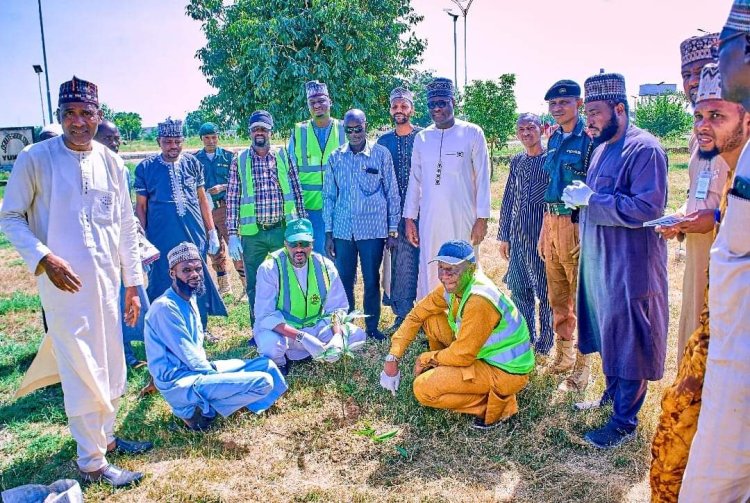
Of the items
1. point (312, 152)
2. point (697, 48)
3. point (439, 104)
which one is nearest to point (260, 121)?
point (312, 152)

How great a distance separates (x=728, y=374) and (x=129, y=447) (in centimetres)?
333

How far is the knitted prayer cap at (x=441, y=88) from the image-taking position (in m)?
4.96

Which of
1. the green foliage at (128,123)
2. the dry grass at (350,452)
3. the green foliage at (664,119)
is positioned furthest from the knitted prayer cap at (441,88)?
the green foliage at (128,123)

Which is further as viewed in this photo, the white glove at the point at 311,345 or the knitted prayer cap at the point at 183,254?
the white glove at the point at 311,345

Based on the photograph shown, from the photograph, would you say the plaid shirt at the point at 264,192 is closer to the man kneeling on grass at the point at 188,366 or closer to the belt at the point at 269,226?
the belt at the point at 269,226

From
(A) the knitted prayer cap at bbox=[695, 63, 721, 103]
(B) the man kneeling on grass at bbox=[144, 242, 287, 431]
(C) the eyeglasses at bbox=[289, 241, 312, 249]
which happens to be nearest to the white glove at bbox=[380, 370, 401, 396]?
(B) the man kneeling on grass at bbox=[144, 242, 287, 431]

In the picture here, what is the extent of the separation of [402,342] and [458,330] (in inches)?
18.7

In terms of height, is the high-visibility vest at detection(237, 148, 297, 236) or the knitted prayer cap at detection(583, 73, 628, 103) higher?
the knitted prayer cap at detection(583, 73, 628, 103)

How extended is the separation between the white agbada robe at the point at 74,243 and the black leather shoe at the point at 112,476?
33 cm

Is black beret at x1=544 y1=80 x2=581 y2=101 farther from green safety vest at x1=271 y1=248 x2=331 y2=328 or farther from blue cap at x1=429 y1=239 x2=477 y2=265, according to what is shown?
green safety vest at x1=271 y1=248 x2=331 y2=328

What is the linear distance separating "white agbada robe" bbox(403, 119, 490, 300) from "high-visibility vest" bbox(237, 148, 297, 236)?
3.72 ft

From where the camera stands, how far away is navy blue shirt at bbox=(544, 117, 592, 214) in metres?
4.05

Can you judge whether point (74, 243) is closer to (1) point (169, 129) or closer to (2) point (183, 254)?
(2) point (183, 254)

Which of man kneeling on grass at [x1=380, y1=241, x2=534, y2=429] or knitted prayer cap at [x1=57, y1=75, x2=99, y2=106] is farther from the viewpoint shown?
man kneeling on grass at [x1=380, y1=241, x2=534, y2=429]
